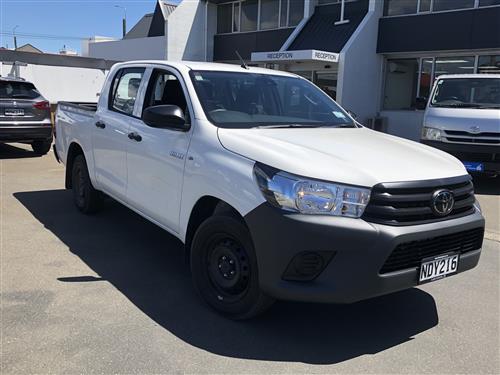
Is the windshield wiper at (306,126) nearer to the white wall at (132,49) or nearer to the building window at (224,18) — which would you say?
the building window at (224,18)

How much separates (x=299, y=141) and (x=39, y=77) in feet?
69.5

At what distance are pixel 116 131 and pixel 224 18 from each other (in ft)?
71.7

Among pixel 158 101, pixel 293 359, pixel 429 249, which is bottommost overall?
pixel 293 359

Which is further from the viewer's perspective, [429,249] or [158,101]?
[158,101]

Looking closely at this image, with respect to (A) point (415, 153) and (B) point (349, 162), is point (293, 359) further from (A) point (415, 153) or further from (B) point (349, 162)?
(A) point (415, 153)

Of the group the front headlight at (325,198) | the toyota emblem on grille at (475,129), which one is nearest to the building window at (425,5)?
the toyota emblem on grille at (475,129)

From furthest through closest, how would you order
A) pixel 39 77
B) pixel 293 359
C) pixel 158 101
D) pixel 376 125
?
pixel 39 77 < pixel 376 125 < pixel 158 101 < pixel 293 359

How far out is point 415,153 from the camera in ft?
12.3

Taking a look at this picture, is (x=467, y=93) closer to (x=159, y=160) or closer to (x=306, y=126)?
(x=306, y=126)

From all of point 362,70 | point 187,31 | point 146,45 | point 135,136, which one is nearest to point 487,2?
point 362,70

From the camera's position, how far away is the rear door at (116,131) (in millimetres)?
4984

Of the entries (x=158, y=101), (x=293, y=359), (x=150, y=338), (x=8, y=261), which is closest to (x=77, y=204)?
(x=8, y=261)

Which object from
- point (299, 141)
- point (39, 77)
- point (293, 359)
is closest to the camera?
point (293, 359)

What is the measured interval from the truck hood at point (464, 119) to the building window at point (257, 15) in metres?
13.4
